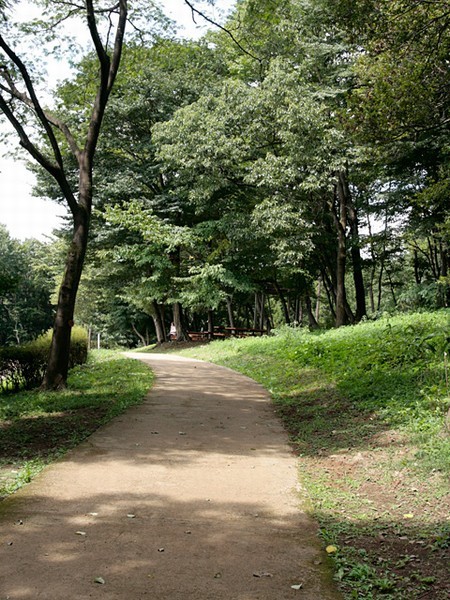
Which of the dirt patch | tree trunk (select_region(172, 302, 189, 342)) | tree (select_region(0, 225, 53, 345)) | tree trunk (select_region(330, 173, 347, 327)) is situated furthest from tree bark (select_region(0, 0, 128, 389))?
tree (select_region(0, 225, 53, 345))

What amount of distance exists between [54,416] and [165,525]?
459cm

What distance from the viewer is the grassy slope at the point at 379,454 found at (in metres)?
3.34

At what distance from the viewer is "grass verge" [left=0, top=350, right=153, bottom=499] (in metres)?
5.50

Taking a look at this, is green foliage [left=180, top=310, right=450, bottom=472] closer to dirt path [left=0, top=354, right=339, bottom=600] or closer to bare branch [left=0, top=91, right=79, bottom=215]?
dirt path [left=0, top=354, right=339, bottom=600]

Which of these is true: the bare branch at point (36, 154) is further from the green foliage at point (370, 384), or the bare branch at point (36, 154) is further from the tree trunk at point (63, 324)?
the green foliage at point (370, 384)

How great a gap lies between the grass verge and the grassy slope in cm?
267

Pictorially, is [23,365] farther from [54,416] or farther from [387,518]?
[387,518]

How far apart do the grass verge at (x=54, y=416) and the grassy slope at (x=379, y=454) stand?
8.74ft

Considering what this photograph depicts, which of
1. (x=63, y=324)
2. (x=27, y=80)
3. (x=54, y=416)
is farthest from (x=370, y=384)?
(x=27, y=80)

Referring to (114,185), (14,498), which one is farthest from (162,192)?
→ (14,498)

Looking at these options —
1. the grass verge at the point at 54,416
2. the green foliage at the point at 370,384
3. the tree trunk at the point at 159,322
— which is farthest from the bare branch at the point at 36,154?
the tree trunk at the point at 159,322

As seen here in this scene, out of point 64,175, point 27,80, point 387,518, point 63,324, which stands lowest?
point 387,518

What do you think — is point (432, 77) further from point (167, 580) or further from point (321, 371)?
point (167, 580)

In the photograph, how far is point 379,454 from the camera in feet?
Result: 18.2
